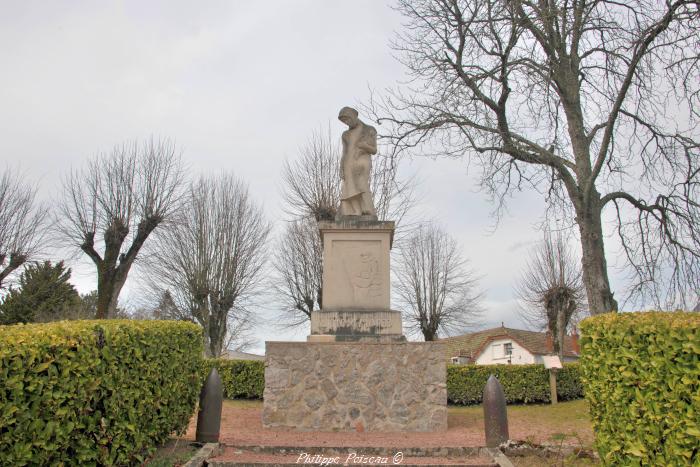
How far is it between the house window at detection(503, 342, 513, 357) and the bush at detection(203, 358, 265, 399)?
2609 centimetres

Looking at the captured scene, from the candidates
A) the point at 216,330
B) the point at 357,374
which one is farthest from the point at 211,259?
the point at 357,374

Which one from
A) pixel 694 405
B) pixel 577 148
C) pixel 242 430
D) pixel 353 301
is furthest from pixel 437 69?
pixel 694 405

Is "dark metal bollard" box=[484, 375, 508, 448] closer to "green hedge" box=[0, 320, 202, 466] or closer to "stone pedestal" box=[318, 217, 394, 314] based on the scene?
"stone pedestal" box=[318, 217, 394, 314]

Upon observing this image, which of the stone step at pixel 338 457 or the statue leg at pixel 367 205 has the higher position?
the statue leg at pixel 367 205

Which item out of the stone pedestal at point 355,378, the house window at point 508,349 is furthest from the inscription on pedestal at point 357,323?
the house window at point 508,349

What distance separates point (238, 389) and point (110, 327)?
35.8 ft

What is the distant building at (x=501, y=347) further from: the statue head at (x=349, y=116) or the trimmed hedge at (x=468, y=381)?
the statue head at (x=349, y=116)

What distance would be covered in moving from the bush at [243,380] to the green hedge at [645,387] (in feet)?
37.4

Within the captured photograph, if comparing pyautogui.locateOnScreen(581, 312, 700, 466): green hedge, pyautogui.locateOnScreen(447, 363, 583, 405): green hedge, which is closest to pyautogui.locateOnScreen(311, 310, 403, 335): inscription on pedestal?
pyautogui.locateOnScreen(581, 312, 700, 466): green hedge

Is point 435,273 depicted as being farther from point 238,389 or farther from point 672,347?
point 672,347

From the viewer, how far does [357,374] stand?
342 inches

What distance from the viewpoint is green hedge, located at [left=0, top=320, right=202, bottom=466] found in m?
3.74

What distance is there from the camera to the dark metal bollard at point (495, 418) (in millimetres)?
6750

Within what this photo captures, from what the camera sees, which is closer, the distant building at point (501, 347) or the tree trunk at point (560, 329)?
the tree trunk at point (560, 329)
